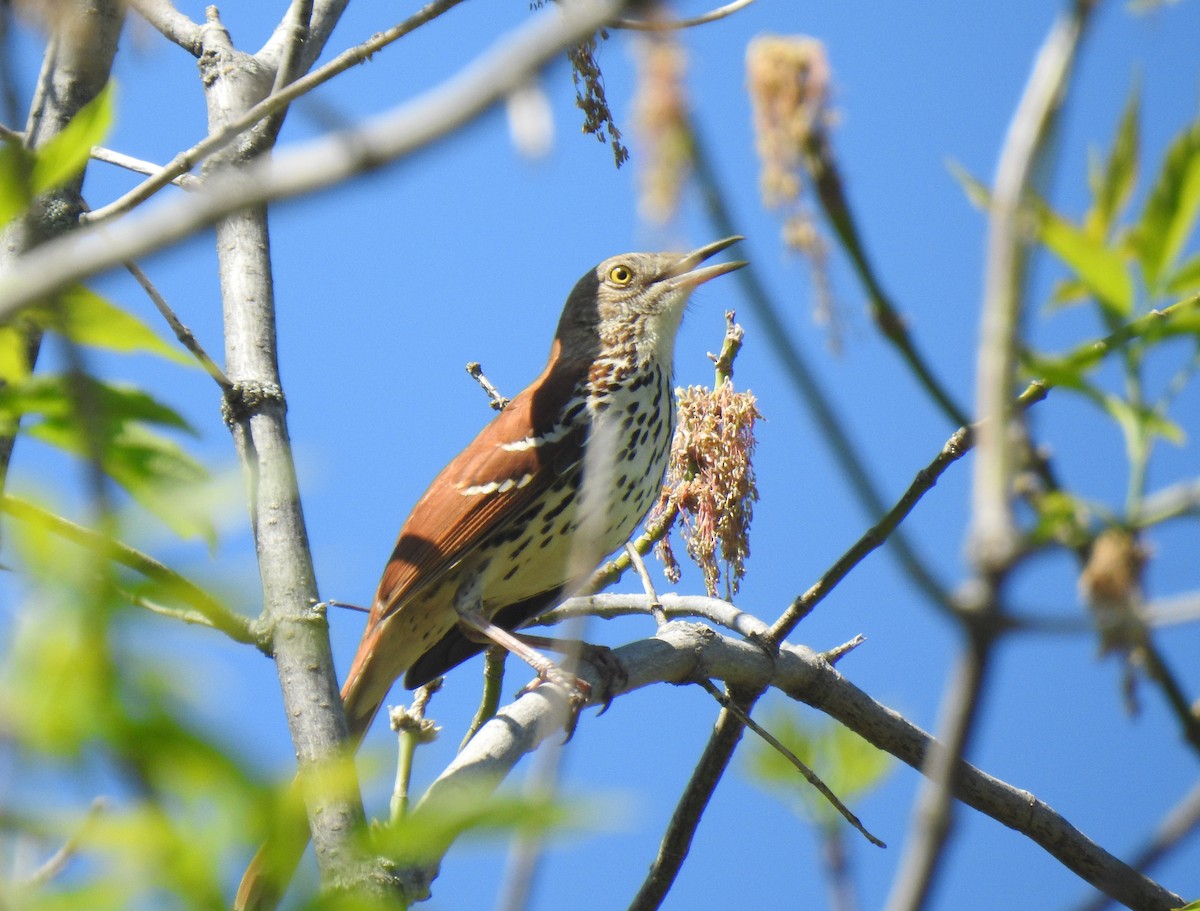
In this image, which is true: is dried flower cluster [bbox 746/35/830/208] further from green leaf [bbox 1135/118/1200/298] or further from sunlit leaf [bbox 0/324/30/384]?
sunlit leaf [bbox 0/324/30/384]

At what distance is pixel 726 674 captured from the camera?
350 centimetres

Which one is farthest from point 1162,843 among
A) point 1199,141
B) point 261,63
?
point 261,63

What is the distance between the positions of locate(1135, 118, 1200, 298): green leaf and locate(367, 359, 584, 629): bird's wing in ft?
10.7

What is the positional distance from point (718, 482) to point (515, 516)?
3.19 ft

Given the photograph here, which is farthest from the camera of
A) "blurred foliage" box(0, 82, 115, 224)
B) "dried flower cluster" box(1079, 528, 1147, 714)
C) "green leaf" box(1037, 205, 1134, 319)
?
"blurred foliage" box(0, 82, 115, 224)

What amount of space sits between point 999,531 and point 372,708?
3.77 m

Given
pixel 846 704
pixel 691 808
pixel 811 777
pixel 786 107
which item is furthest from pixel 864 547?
pixel 786 107

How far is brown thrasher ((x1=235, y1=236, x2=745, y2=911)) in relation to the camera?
4188mm

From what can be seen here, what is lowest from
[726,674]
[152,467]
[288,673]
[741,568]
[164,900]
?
[164,900]

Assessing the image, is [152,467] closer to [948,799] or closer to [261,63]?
[948,799]

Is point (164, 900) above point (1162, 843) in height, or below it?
below

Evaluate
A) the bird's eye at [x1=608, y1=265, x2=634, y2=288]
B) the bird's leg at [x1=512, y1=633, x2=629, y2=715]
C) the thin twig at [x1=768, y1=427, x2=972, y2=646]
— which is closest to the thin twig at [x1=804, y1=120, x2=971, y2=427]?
the thin twig at [x1=768, y1=427, x2=972, y2=646]

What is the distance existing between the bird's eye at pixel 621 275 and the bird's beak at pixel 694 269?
→ 161 mm

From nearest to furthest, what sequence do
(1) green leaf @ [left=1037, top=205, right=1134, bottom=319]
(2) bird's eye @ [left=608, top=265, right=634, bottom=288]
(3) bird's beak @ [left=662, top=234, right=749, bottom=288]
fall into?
Answer: 1. (1) green leaf @ [left=1037, top=205, right=1134, bottom=319]
2. (3) bird's beak @ [left=662, top=234, right=749, bottom=288]
3. (2) bird's eye @ [left=608, top=265, right=634, bottom=288]
